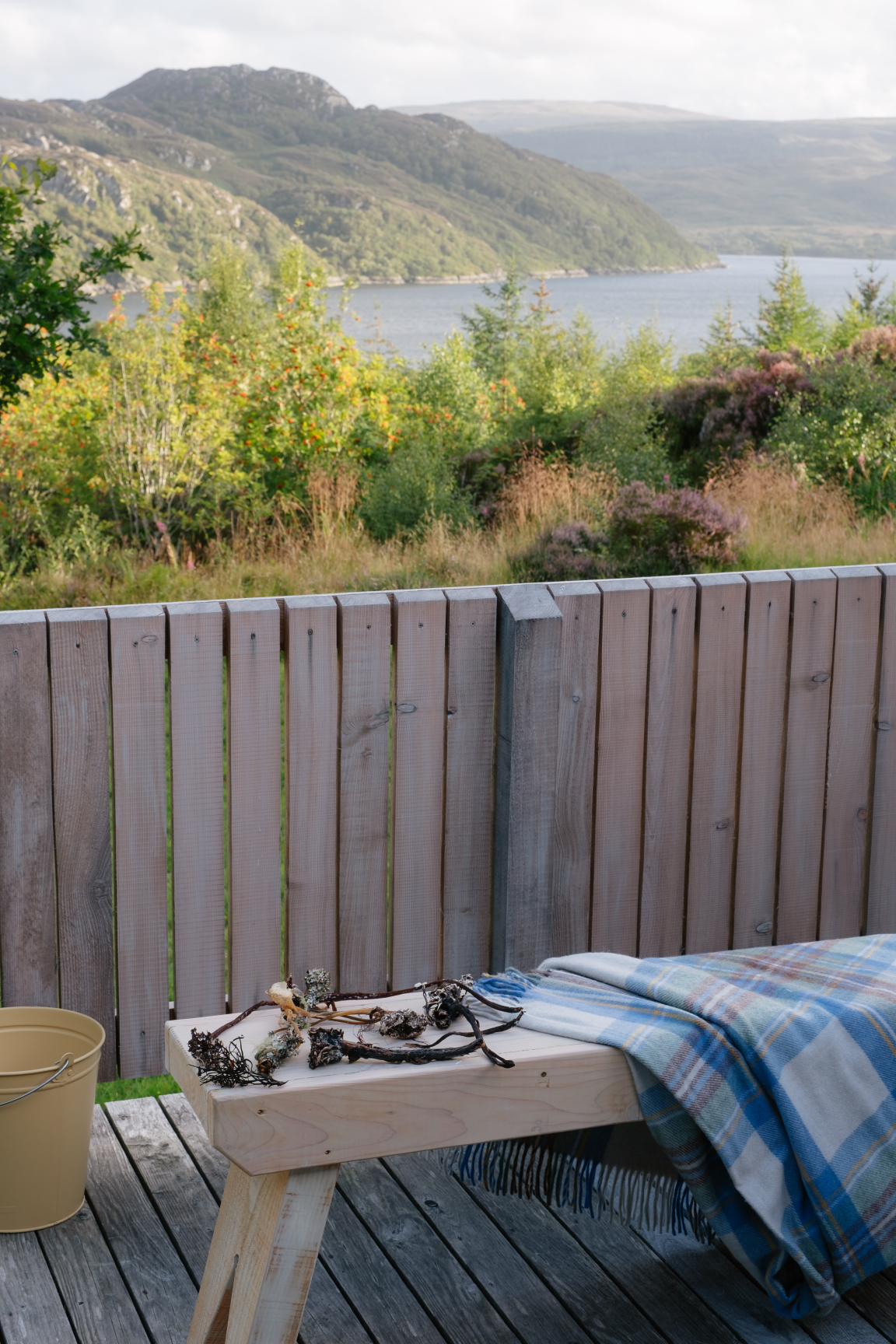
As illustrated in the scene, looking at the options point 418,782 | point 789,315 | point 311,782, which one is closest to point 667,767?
point 418,782

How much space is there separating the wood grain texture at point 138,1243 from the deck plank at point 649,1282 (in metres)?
0.71

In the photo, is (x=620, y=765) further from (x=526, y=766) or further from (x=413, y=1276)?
(x=413, y=1276)

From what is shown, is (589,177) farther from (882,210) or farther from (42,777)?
(42,777)

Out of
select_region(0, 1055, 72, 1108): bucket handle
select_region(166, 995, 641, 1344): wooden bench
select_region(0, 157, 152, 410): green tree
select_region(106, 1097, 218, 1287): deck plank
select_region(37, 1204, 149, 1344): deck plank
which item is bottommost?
select_region(106, 1097, 218, 1287): deck plank

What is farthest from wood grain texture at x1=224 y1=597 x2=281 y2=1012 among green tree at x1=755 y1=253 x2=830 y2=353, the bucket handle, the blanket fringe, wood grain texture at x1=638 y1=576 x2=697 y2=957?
green tree at x1=755 y1=253 x2=830 y2=353

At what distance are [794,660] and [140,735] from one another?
1522mm

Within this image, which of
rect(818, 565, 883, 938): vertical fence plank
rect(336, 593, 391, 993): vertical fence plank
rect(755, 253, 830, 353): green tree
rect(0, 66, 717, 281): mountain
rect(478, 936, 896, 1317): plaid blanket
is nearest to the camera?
rect(478, 936, 896, 1317): plaid blanket

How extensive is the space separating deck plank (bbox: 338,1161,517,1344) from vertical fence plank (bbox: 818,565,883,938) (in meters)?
1.30

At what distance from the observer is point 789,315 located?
19625 mm

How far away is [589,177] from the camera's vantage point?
13050 cm

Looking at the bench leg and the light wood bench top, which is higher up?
the light wood bench top

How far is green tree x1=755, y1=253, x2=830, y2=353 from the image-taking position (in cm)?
1925

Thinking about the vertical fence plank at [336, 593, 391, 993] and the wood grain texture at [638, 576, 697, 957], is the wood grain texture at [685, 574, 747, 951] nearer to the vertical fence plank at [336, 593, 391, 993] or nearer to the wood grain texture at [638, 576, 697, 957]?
the wood grain texture at [638, 576, 697, 957]

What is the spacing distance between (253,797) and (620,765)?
85 cm
